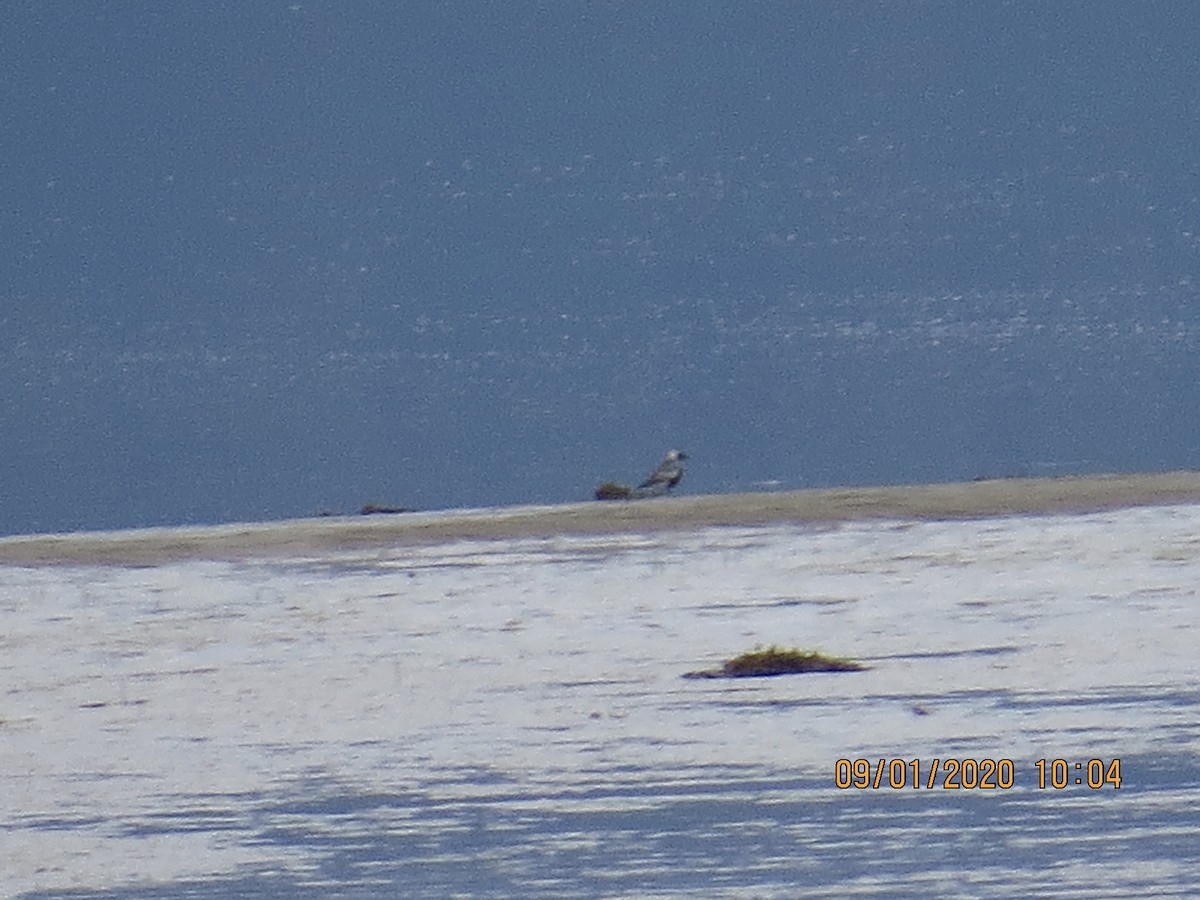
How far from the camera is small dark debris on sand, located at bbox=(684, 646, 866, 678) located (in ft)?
31.7

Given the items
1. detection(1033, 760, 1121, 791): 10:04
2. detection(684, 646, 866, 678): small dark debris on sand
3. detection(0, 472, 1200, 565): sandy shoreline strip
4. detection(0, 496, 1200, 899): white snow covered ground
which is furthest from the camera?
detection(0, 472, 1200, 565): sandy shoreline strip

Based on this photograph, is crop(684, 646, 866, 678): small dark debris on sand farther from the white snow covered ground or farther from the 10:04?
the 10:04

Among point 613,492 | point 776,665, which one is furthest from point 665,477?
point 776,665

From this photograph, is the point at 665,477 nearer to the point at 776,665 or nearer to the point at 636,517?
the point at 636,517

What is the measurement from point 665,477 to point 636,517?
3.45 m

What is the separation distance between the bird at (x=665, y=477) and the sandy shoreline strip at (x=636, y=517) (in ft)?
2.53

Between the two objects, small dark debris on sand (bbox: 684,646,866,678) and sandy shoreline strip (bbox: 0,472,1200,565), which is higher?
sandy shoreline strip (bbox: 0,472,1200,565)

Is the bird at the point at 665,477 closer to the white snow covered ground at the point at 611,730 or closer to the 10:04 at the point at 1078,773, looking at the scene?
the white snow covered ground at the point at 611,730

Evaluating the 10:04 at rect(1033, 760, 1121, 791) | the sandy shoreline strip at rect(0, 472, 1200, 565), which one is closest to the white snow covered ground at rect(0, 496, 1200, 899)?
the 10:04 at rect(1033, 760, 1121, 791)

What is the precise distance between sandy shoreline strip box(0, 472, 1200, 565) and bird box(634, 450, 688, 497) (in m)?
0.77

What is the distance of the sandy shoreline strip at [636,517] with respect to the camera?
1938 cm

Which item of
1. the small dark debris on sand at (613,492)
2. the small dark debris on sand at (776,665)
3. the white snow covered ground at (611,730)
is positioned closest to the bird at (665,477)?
the small dark debris on sand at (613,492)

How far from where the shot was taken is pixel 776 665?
970cm

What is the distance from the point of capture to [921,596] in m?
12.7
